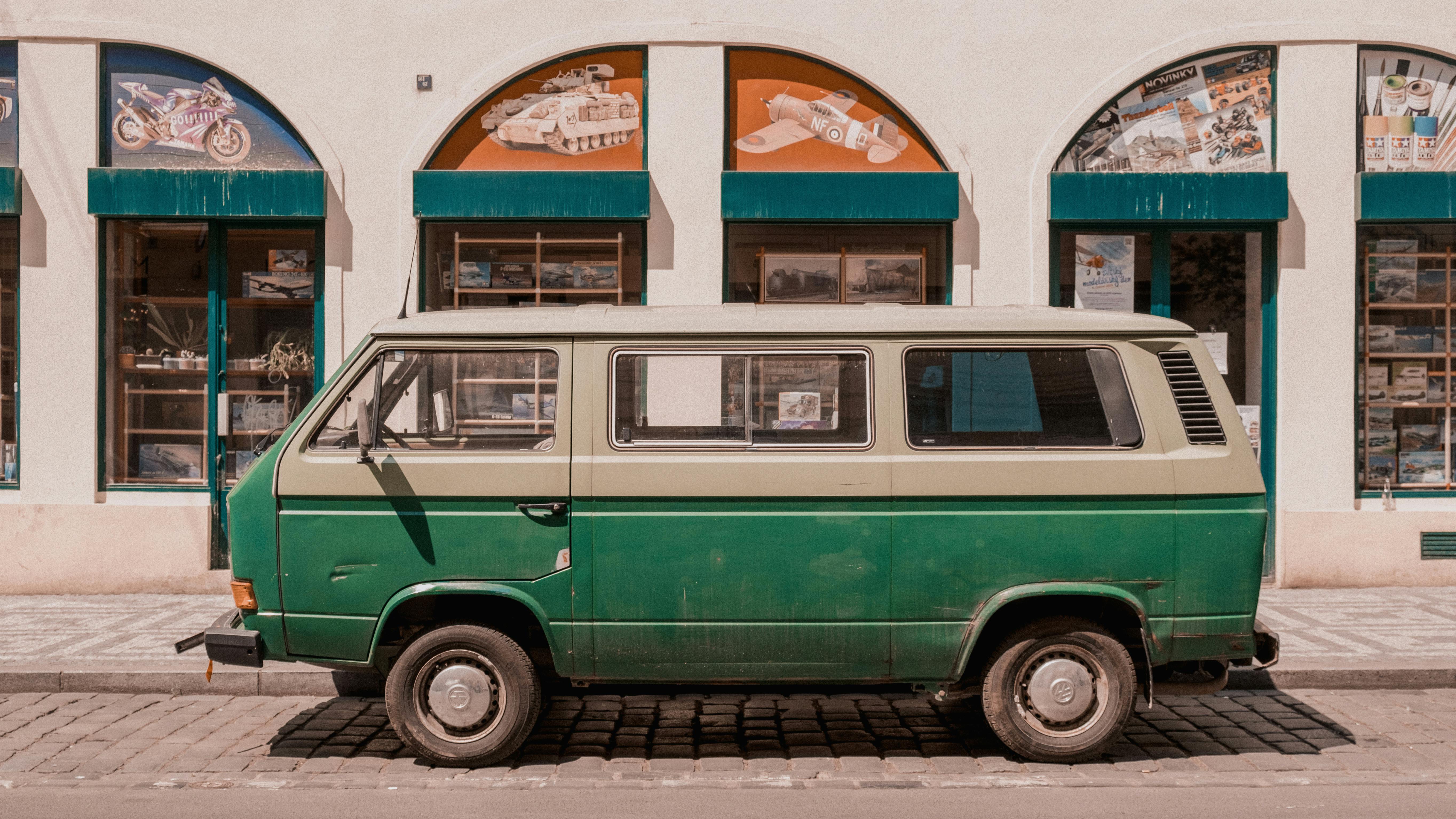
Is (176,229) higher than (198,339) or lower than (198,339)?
higher

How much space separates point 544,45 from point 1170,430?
6394 millimetres

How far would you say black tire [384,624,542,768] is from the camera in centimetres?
524

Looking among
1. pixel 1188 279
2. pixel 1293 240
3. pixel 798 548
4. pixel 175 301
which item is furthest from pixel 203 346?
pixel 1293 240

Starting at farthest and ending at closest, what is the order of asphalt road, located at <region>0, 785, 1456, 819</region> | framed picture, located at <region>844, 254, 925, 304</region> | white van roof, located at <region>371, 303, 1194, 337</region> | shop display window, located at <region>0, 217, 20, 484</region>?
framed picture, located at <region>844, 254, 925, 304</region> → shop display window, located at <region>0, 217, 20, 484</region> → white van roof, located at <region>371, 303, 1194, 337</region> → asphalt road, located at <region>0, 785, 1456, 819</region>

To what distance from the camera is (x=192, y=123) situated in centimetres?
966

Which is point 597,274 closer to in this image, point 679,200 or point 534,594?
point 679,200

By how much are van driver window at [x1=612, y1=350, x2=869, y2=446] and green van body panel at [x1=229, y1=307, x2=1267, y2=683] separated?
0.47 ft

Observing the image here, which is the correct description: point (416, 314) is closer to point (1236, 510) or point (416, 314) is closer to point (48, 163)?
point (1236, 510)

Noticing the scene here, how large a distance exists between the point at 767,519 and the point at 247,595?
2401 millimetres

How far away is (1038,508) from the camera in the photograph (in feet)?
17.0

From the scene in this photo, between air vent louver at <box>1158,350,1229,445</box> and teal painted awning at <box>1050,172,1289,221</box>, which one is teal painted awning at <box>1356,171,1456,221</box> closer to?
teal painted awning at <box>1050,172,1289,221</box>

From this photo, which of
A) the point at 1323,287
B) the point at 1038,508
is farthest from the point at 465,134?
the point at 1323,287

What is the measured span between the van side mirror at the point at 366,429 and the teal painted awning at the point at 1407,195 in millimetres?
8175

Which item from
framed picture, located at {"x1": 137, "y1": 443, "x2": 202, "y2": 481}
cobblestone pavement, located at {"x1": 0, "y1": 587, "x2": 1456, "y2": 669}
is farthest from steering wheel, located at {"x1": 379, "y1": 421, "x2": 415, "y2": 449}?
framed picture, located at {"x1": 137, "y1": 443, "x2": 202, "y2": 481}
